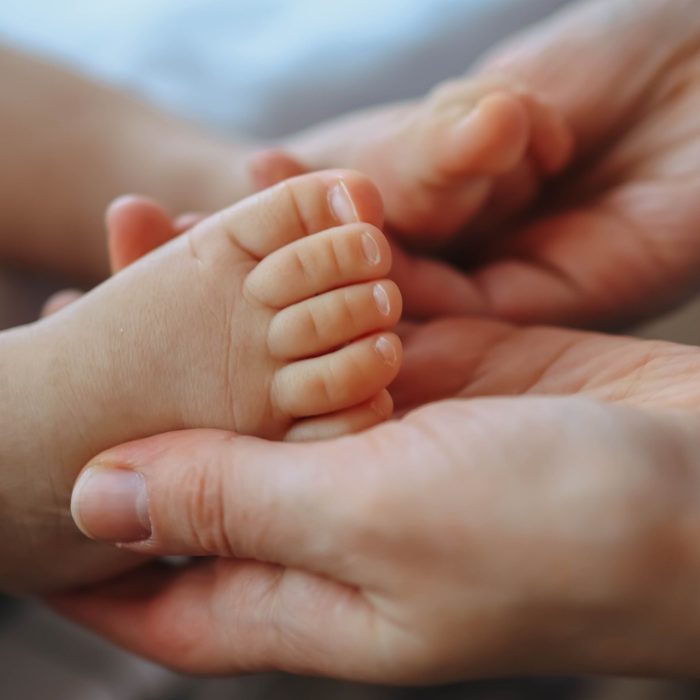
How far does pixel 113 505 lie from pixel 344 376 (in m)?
0.17

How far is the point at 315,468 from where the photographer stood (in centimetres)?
49

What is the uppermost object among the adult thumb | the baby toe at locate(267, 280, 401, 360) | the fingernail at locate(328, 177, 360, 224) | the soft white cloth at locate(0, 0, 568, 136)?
the soft white cloth at locate(0, 0, 568, 136)

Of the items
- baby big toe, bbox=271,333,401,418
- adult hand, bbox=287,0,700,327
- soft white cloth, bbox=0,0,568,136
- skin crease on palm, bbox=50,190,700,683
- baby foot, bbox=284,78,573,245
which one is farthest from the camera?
soft white cloth, bbox=0,0,568,136

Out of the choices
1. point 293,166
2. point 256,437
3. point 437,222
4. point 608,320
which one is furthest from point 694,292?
point 256,437

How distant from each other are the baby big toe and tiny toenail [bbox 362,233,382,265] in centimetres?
5

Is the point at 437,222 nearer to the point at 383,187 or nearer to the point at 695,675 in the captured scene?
the point at 383,187

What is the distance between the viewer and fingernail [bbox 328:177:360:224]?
59 centimetres

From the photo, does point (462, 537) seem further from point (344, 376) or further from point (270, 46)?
point (270, 46)

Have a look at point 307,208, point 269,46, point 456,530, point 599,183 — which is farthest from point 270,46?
point 456,530

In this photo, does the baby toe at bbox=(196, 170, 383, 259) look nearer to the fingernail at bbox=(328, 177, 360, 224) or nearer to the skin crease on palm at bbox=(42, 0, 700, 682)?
the fingernail at bbox=(328, 177, 360, 224)

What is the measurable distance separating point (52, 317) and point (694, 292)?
26.0 inches

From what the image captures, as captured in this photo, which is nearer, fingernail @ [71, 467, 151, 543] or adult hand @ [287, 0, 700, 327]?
fingernail @ [71, 467, 151, 543]

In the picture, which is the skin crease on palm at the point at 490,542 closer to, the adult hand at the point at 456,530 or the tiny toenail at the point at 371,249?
the adult hand at the point at 456,530

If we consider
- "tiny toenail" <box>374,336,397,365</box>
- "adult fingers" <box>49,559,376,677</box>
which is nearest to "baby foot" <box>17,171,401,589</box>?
"tiny toenail" <box>374,336,397,365</box>
